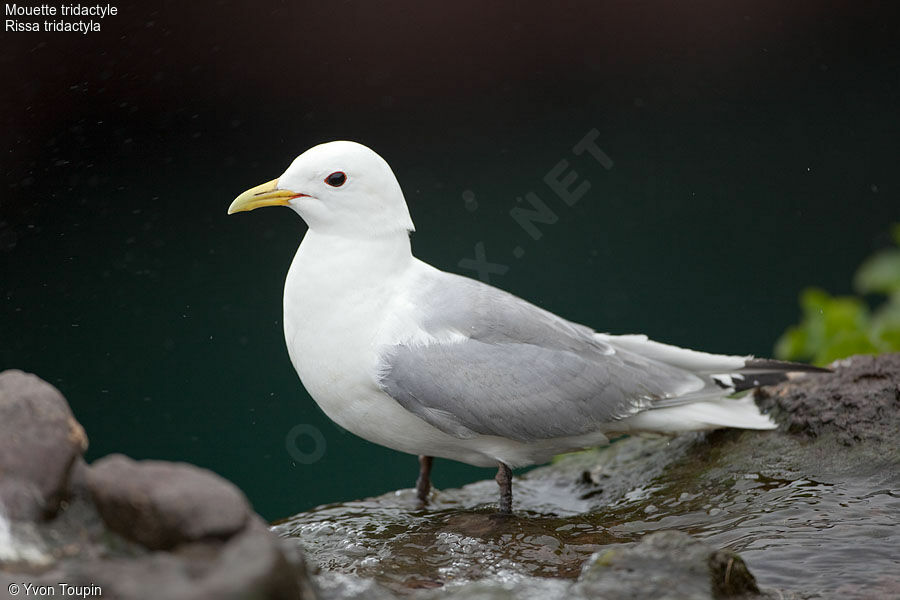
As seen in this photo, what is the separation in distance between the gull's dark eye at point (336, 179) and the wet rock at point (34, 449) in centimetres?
151

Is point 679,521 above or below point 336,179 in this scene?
below

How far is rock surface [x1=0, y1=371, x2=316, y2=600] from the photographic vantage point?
1.80 meters

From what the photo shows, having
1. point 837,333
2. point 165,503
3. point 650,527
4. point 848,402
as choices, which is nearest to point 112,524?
point 165,503

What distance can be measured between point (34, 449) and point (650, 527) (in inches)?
78.4

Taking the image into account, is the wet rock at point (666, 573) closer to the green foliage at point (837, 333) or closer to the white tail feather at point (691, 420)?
the white tail feather at point (691, 420)

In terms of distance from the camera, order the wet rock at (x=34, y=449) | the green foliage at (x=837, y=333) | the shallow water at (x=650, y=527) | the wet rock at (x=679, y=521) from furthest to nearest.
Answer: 1. the green foliage at (x=837, y=333)
2. the shallow water at (x=650, y=527)
3. the wet rock at (x=679, y=521)
4. the wet rock at (x=34, y=449)

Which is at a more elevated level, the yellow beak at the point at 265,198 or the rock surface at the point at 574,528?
the yellow beak at the point at 265,198

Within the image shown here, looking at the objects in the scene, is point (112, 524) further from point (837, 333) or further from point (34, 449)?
point (837, 333)

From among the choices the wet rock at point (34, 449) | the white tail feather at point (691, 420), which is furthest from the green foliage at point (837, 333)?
the wet rock at point (34, 449)

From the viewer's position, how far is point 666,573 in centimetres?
238

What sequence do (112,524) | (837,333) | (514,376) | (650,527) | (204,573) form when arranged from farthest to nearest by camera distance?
(837,333), (514,376), (650,527), (112,524), (204,573)

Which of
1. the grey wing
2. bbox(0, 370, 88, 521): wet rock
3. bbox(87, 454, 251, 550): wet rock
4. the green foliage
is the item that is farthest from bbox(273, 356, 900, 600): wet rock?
the green foliage

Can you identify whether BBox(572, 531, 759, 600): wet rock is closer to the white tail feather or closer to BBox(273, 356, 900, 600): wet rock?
BBox(273, 356, 900, 600): wet rock

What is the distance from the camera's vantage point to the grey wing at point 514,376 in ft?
11.1
